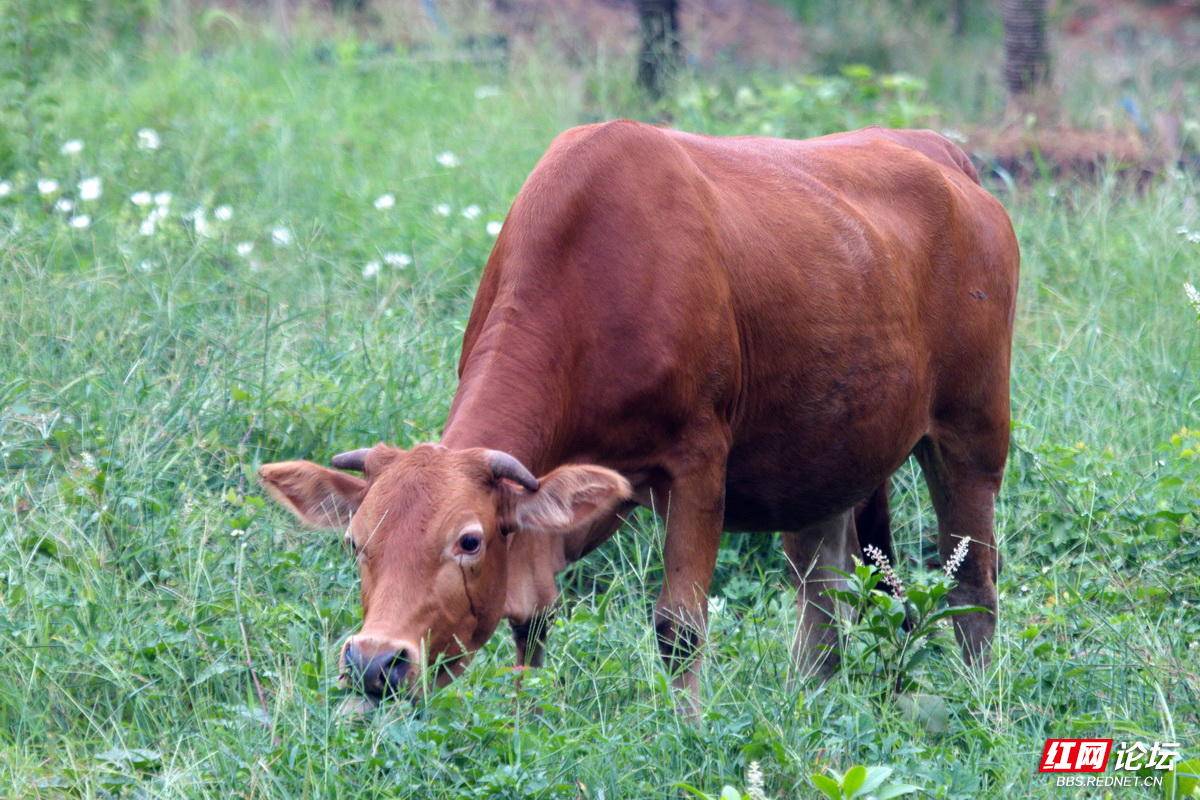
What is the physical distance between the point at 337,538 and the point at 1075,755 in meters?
2.46

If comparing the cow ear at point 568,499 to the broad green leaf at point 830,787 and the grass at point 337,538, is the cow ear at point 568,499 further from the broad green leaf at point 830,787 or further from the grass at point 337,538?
the broad green leaf at point 830,787

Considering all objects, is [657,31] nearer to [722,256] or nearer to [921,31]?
[921,31]

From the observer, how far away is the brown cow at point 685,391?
12.1ft

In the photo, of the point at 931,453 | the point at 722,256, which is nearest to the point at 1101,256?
the point at 931,453

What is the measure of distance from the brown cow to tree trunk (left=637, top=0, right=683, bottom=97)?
524 cm

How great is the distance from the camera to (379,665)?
341 centimetres

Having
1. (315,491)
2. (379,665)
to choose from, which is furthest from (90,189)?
(379,665)

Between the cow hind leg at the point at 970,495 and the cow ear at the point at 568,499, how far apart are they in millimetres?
1792

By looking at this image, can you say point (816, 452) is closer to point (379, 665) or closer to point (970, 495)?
point (970, 495)

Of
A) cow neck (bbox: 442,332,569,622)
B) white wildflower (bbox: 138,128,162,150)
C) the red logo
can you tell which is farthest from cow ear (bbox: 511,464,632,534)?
white wildflower (bbox: 138,128,162,150)

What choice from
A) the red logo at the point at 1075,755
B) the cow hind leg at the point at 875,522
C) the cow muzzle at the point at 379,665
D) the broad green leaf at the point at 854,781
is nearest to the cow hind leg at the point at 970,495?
the cow hind leg at the point at 875,522

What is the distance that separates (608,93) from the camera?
399 inches

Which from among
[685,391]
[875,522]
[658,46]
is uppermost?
[685,391]

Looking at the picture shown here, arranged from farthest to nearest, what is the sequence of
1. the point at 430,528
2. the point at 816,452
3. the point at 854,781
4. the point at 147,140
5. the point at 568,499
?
the point at 147,140 → the point at 816,452 → the point at 568,499 → the point at 430,528 → the point at 854,781
